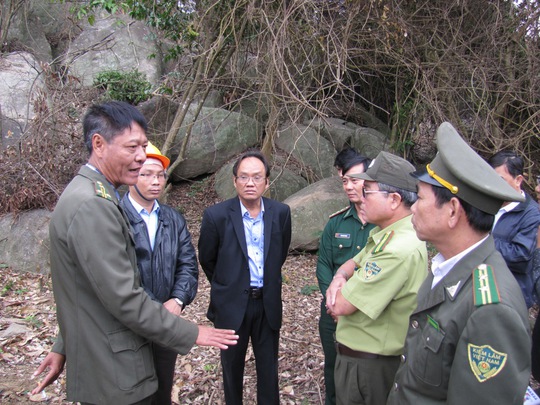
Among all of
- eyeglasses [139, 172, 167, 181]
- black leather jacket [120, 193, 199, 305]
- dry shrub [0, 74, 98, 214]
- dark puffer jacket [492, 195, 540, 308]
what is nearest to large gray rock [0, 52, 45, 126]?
dry shrub [0, 74, 98, 214]

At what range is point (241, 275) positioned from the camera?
296cm

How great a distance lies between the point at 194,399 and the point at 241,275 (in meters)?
1.29

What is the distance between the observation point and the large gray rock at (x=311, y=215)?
6.40 metres

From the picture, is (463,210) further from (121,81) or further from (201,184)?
(121,81)

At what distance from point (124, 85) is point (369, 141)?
214 inches

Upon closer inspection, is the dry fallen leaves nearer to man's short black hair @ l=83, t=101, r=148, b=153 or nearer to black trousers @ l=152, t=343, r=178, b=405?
black trousers @ l=152, t=343, r=178, b=405

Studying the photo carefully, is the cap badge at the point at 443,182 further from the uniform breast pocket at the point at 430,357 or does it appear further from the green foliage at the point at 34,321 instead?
the green foliage at the point at 34,321

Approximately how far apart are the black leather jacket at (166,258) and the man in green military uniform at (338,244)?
1.08 m

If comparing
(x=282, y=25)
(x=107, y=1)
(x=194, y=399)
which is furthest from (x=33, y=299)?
(x=282, y=25)

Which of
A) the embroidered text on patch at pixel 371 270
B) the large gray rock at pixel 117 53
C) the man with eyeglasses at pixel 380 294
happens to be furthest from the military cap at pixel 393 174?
the large gray rock at pixel 117 53

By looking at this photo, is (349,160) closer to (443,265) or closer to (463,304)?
(443,265)

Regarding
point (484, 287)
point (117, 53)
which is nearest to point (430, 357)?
point (484, 287)

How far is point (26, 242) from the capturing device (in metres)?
6.00

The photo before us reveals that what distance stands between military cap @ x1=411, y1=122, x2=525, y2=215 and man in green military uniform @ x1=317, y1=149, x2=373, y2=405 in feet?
4.61
